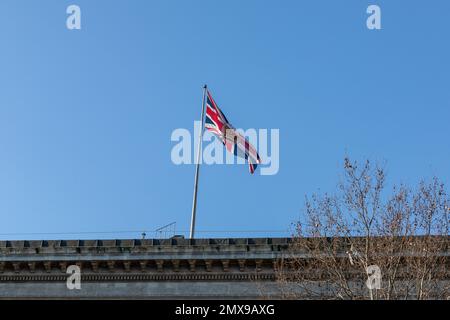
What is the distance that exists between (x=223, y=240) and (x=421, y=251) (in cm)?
987

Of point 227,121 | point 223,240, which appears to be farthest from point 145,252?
point 227,121

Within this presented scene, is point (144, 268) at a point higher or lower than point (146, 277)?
higher

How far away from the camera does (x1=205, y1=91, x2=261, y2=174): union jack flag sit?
35.7m

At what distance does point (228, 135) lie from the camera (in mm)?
36312

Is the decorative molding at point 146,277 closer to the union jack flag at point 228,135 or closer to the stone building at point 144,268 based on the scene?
the stone building at point 144,268

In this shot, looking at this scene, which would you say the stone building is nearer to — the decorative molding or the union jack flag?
the decorative molding

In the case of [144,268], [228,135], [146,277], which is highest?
[228,135]

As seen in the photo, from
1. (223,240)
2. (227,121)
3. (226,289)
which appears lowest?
(226,289)

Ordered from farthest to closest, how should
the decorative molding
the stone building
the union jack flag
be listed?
the union jack flag → the decorative molding → the stone building

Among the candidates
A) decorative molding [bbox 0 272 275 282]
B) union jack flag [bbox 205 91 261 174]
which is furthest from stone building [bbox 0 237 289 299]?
union jack flag [bbox 205 91 261 174]

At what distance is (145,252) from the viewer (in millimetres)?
30734

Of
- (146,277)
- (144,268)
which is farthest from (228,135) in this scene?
(146,277)

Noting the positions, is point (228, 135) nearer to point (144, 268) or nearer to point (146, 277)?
point (144, 268)
